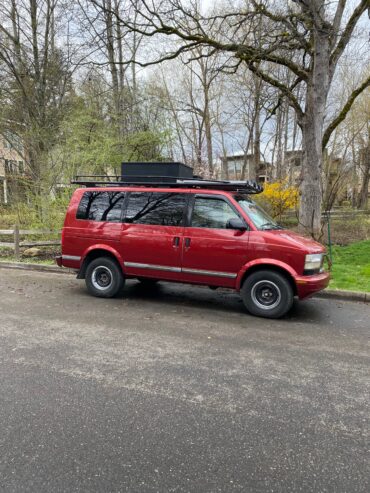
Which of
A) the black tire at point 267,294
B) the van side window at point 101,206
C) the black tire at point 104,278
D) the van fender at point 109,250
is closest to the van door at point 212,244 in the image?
the black tire at point 267,294

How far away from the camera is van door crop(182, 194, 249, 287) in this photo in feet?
19.5

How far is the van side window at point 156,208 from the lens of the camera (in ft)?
21.1

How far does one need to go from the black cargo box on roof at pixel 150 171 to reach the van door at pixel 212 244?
39.9 inches

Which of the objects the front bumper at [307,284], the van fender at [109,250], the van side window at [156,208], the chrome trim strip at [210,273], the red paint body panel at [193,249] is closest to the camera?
the front bumper at [307,284]

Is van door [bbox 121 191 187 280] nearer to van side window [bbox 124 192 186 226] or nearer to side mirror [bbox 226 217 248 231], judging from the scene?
van side window [bbox 124 192 186 226]

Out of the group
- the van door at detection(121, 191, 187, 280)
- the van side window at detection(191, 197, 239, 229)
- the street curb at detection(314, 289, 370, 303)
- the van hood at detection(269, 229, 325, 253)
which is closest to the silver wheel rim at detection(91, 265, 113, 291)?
the van door at detection(121, 191, 187, 280)

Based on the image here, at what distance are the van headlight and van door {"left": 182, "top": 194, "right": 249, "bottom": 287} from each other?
95 centimetres

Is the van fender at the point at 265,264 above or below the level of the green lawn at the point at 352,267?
above

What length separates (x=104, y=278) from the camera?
23.0 ft

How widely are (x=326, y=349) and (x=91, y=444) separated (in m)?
3.12

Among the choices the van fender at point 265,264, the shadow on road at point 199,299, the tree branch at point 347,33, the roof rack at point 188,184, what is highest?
the tree branch at point 347,33

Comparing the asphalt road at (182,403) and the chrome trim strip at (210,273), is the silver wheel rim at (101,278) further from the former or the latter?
the chrome trim strip at (210,273)

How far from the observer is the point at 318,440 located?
269cm

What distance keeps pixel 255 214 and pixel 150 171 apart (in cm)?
232
